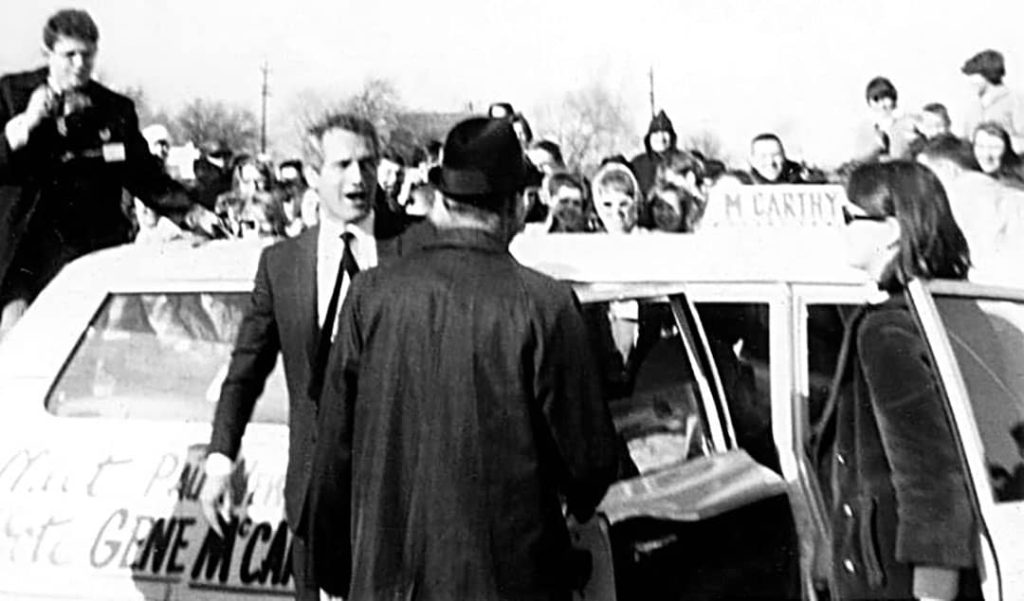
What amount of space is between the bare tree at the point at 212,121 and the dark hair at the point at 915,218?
1182mm

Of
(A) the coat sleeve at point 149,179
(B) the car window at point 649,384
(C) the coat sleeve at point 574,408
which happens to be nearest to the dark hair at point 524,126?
(B) the car window at point 649,384

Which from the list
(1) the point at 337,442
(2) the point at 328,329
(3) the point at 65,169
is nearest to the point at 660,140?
(2) the point at 328,329

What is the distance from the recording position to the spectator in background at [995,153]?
2467 millimetres

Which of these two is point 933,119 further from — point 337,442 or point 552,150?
point 337,442

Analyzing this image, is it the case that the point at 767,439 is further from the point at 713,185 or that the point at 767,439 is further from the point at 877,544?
the point at 713,185

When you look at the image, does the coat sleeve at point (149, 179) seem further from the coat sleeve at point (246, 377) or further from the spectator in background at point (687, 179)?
the spectator in background at point (687, 179)

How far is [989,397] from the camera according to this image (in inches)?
96.9

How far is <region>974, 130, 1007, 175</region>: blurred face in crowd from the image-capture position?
2.47 metres

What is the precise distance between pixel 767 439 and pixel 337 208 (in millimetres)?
929

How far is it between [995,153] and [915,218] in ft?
0.62

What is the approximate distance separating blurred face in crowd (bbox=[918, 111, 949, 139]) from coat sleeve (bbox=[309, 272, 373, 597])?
1065 millimetres

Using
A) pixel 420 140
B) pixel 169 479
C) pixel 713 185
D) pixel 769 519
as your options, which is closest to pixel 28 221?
pixel 169 479

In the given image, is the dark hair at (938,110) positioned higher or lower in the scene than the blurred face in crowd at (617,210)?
higher

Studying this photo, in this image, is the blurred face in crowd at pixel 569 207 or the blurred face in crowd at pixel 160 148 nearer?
the blurred face in crowd at pixel 569 207
